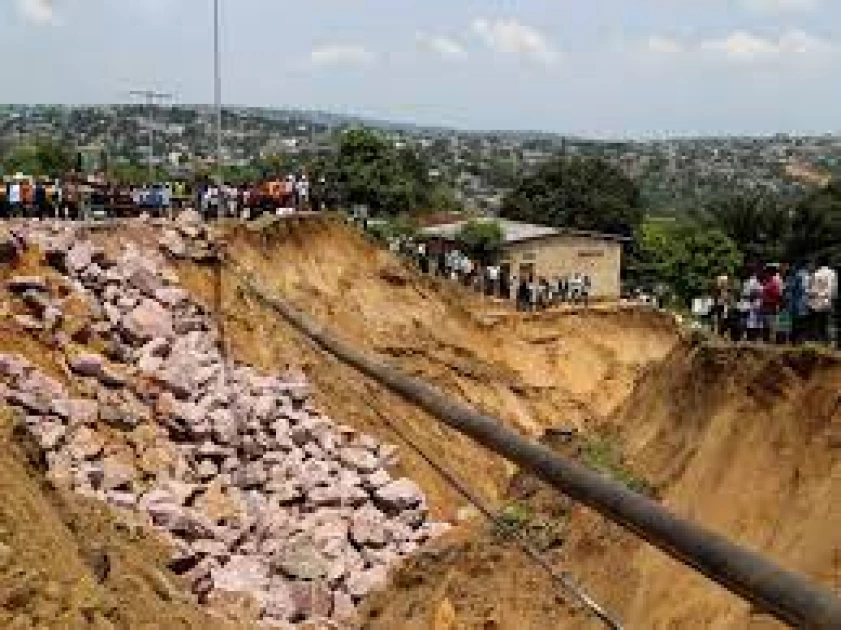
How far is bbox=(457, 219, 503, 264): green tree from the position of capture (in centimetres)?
4428

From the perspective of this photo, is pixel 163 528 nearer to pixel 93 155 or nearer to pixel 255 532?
pixel 255 532

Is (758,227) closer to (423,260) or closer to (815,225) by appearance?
(815,225)

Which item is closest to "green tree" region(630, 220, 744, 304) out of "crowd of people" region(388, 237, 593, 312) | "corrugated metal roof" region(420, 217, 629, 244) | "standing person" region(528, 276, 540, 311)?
"corrugated metal roof" region(420, 217, 629, 244)

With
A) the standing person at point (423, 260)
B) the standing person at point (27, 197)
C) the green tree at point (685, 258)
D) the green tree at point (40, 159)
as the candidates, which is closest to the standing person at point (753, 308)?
the standing person at point (27, 197)

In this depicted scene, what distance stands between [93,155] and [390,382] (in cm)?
3562

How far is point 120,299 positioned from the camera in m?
23.2

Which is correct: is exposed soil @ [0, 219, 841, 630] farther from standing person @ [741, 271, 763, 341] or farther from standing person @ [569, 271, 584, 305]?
standing person @ [569, 271, 584, 305]

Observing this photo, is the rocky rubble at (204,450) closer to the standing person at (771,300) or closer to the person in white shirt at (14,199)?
the person in white shirt at (14,199)

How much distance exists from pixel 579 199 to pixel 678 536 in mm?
68529

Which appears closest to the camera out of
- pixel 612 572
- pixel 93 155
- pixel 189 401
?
pixel 612 572

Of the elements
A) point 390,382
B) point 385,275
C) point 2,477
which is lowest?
point 385,275

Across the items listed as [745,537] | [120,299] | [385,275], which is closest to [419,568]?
[745,537]

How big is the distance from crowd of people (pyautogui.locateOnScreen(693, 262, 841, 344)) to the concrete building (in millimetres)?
30189

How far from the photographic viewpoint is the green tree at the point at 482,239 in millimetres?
44281
